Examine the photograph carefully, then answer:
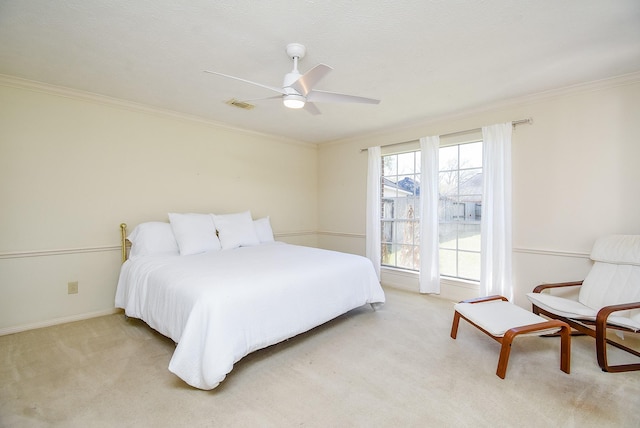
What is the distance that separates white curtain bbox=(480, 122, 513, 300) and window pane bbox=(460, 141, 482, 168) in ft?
0.68

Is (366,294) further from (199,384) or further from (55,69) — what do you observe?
(55,69)

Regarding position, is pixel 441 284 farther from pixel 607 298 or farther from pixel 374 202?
pixel 607 298

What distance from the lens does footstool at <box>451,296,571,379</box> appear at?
6.52ft

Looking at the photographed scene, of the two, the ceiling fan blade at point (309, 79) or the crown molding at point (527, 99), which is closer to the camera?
the ceiling fan blade at point (309, 79)

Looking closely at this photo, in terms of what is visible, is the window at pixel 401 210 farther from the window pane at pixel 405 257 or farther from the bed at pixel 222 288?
the bed at pixel 222 288

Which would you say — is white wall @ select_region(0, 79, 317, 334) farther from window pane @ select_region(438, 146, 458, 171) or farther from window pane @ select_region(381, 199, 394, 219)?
window pane @ select_region(438, 146, 458, 171)

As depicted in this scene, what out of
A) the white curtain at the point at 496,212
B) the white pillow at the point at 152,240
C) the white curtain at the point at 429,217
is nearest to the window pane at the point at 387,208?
the white curtain at the point at 429,217

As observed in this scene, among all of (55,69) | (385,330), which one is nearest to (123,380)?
(385,330)

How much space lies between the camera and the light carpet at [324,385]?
1606mm

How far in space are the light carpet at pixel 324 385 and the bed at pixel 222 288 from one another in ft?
0.66

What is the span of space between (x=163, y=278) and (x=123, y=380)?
2.38ft

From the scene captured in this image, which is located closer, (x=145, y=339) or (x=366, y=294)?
(x=145, y=339)

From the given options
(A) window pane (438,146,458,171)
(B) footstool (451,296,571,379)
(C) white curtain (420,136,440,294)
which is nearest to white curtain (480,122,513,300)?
(A) window pane (438,146,458,171)

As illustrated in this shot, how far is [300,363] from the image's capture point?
2182 millimetres
